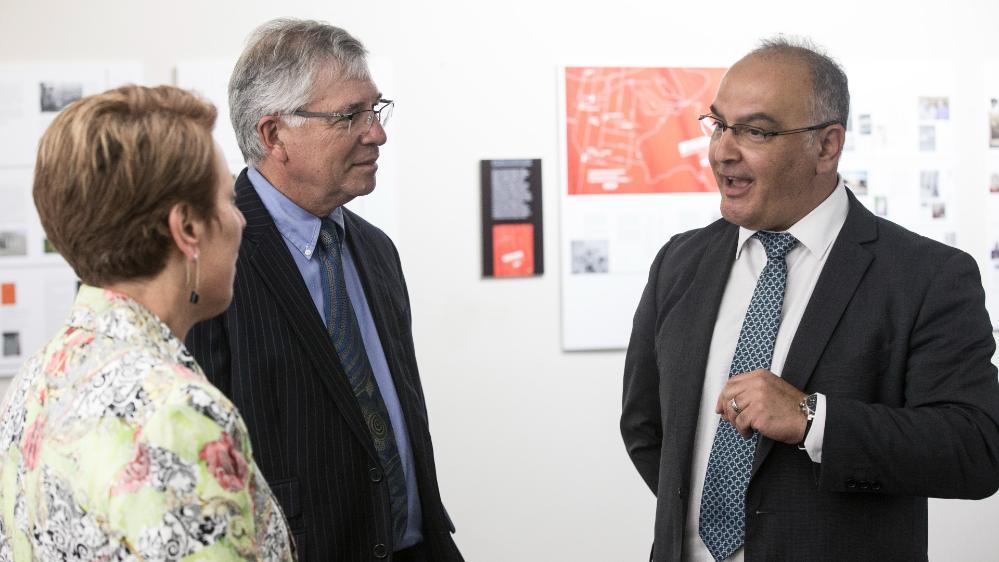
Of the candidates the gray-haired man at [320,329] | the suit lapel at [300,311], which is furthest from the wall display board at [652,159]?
the suit lapel at [300,311]

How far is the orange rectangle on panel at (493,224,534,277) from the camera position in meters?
3.66

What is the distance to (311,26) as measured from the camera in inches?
77.9

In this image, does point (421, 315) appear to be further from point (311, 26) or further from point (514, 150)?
point (311, 26)

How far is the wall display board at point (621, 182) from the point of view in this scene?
146 inches

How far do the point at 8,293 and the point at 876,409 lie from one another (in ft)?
9.86

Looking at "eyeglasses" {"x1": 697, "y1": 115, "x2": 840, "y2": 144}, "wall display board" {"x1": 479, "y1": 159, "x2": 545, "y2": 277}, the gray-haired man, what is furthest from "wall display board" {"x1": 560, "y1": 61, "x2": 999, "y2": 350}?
"eyeglasses" {"x1": 697, "y1": 115, "x2": 840, "y2": 144}

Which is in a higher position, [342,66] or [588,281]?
[342,66]

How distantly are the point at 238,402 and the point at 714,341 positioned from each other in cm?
89

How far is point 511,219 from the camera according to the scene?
12.0 feet

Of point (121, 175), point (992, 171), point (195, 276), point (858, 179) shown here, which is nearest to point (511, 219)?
point (858, 179)

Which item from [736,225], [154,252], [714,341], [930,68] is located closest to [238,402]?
[154,252]

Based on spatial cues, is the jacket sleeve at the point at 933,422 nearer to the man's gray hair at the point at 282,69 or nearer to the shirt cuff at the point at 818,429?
the shirt cuff at the point at 818,429

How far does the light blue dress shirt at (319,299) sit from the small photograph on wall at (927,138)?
2.75 meters

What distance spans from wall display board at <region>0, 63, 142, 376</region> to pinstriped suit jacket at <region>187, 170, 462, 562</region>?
2.00m
